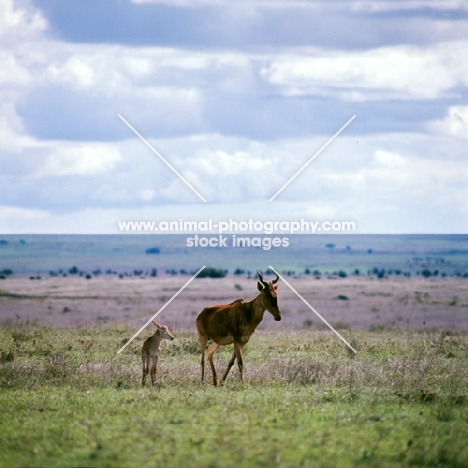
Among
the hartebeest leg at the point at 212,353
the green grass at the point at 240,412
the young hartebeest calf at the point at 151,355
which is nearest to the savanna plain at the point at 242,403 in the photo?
the green grass at the point at 240,412

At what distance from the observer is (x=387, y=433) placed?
15.2 metres

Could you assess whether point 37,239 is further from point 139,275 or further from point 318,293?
point 318,293

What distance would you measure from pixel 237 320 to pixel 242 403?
5253mm

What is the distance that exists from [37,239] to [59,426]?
161 m

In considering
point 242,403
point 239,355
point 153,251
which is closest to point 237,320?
point 239,355

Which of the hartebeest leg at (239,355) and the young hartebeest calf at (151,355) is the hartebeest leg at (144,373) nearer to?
the young hartebeest calf at (151,355)

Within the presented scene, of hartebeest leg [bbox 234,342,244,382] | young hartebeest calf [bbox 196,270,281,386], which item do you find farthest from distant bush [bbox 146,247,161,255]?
hartebeest leg [bbox 234,342,244,382]

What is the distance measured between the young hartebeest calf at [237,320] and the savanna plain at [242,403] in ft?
2.17

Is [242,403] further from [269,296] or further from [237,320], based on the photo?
[237,320]

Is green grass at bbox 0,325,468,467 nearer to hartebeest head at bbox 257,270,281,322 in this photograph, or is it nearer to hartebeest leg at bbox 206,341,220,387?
hartebeest leg at bbox 206,341,220,387

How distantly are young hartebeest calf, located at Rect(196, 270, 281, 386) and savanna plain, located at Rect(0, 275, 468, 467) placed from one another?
662 millimetres

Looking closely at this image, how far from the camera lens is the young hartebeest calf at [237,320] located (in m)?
22.3

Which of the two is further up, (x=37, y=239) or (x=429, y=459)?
(x=37, y=239)

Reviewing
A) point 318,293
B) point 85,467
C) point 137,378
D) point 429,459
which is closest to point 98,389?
point 137,378
